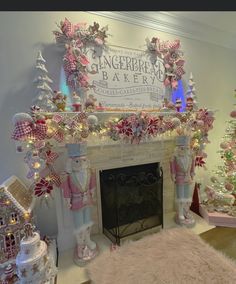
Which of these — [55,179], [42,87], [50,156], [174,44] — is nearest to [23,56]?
[42,87]

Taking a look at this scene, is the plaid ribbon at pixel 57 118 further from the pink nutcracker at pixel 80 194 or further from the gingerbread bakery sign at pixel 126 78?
the gingerbread bakery sign at pixel 126 78

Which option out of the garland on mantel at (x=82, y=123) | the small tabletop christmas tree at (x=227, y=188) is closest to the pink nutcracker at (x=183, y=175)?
the garland on mantel at (x=82, y=123)

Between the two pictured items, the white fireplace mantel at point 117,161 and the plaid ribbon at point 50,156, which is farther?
the white fireplace mantel at point 117,161

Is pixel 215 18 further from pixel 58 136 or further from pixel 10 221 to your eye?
pixel 10 221

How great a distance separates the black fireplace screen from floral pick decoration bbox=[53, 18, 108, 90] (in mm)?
1076

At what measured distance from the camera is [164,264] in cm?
173

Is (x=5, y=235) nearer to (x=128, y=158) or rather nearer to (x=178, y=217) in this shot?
(x=128, y=158)

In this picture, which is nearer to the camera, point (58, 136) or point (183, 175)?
point (58, 136)

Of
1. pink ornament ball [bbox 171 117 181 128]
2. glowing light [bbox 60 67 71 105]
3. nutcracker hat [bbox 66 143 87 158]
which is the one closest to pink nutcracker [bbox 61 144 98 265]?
nutcracker hat [bbox 66 143 87 158]

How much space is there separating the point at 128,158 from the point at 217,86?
2.05 m

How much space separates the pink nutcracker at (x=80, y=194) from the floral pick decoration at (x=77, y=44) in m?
0.75

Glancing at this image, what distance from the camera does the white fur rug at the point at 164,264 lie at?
5.17ft

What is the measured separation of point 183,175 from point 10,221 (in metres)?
1.86

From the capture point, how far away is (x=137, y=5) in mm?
750
